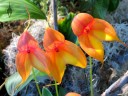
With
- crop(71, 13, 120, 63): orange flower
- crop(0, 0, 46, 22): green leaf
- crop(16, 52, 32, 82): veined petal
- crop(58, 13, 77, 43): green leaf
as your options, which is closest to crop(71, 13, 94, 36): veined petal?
crop(71, 13, 120, 63): orange flower

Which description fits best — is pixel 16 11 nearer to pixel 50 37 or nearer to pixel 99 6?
pixel 99 6

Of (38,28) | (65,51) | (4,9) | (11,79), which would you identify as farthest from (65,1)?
(65,51)

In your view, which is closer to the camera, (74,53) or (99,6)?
(74,53)

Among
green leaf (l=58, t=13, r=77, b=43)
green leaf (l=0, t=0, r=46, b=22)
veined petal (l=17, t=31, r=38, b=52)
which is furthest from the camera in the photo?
green leaf (l=58, t=13, r=77, b=43)

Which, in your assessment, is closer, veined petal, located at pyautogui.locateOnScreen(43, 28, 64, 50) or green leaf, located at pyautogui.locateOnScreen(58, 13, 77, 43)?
veined petal, located at pyautogui.locateOnScreen(43, 28, 64, 50)

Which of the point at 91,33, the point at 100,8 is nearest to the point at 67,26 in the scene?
the point at 100,8

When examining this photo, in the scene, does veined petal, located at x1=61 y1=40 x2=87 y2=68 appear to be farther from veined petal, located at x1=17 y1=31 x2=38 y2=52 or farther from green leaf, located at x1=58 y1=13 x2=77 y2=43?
green leaf, located at x1=58 y1=13 x2=77 y2=43

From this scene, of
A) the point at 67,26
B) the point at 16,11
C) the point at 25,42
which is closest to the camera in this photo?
the point at 25,42

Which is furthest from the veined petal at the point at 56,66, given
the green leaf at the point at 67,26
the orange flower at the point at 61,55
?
the green leaf at the point at 67,26
